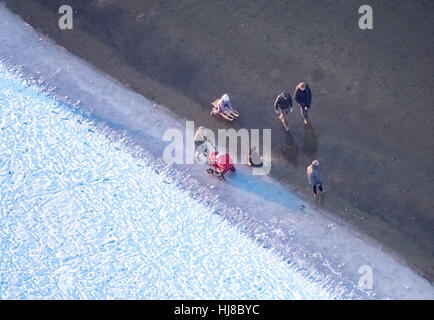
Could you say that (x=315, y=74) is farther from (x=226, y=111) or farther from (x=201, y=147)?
(x=201, y=147)

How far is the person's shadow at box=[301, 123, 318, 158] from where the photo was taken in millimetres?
13781

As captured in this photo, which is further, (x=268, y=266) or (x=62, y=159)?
(x=62, y=159)

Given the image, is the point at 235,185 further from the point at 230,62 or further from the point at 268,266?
the point at 230,62

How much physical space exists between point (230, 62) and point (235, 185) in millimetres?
3767

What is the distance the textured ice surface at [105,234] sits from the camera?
1212 centimetres

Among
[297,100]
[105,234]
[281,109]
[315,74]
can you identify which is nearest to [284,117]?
[281,109]

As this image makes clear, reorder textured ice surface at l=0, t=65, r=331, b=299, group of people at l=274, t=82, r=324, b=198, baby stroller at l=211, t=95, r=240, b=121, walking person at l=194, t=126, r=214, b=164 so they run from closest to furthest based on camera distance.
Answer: textured ice surface at l=0, t=65, r=331, b=299 < group of people at l=274, t=82, r=324, b=198 < walking person at l=194, t=126, r=214, b=164 < baby stroller at l=211, t=95, r=240, b=121

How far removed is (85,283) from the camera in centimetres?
1227

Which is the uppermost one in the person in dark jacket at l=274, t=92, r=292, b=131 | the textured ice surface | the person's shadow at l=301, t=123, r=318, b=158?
the person in dark jacket at l=274, t=92, r=292, b=131

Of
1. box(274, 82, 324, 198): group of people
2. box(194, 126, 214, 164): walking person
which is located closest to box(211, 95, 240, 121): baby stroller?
box(194, 126, 214, 164): walking person

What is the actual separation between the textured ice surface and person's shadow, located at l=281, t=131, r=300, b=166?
224 cm

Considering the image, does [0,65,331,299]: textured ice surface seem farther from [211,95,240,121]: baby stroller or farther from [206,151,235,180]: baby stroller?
[211,95,240,121]: baby stroller

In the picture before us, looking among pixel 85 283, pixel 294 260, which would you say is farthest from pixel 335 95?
pixel 85 283
